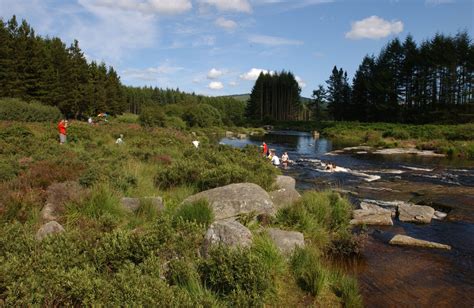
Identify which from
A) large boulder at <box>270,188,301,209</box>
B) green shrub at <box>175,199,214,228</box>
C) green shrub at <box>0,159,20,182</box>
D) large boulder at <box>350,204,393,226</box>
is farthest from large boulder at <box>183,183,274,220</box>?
green shrub at <box>0,159,20,182</box>

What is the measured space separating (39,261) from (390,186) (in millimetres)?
17248

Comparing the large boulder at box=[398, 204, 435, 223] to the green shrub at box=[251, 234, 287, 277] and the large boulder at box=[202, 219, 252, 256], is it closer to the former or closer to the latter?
the green shrub at box=[251, 234, 287, 277]

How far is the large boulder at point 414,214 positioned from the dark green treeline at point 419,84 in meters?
50.6

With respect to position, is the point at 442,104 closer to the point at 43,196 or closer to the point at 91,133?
the point at 91,133

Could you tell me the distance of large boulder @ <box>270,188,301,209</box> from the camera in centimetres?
1062

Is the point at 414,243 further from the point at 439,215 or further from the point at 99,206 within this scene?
the point at 99,206

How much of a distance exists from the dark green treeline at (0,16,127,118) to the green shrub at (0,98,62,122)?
10.6 m

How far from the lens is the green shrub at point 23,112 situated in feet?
98.9

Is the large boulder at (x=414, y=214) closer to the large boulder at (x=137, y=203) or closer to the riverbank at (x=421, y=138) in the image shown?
the large boulder at (x=137, y=203)

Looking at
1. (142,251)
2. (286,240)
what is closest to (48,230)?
(142,251)

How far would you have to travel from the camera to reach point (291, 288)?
637 centimetres

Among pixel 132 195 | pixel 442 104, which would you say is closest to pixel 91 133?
pixel 132 195

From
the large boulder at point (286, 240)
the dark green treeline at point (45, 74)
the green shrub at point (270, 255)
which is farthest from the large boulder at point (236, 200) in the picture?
the dark green treeline at point (45, 74)

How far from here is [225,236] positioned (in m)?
6.55
